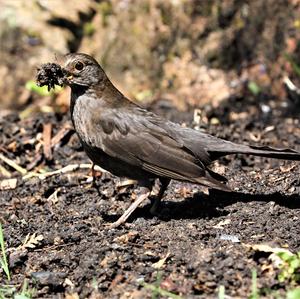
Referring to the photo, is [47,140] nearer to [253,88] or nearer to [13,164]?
[13,164]

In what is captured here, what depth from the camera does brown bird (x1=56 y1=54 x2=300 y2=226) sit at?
5.56 m

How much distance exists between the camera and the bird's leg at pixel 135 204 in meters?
5.39

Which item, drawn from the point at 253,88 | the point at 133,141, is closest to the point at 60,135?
the point at 133,141

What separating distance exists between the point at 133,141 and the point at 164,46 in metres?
3.17

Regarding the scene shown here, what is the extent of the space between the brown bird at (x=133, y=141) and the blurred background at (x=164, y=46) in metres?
2.49

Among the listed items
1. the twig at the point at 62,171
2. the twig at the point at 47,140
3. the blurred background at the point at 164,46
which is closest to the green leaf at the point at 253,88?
the blurred background at the point at 164,46

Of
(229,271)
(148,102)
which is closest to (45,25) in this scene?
(148,102)

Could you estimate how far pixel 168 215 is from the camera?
5.61 metres

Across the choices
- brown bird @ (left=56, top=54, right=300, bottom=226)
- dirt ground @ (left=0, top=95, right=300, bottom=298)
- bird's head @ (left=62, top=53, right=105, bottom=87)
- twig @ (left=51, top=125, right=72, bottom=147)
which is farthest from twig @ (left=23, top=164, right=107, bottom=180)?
bird's head @ (left=62, top=53, right=105, bottom=87)

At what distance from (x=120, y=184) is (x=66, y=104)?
2.43 metres

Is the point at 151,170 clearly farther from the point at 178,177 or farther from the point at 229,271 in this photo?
the point at 229,271

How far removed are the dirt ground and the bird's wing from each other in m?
0.35

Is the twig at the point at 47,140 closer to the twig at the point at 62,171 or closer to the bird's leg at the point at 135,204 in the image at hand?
the twig at the point at 62,171

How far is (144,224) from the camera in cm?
540
